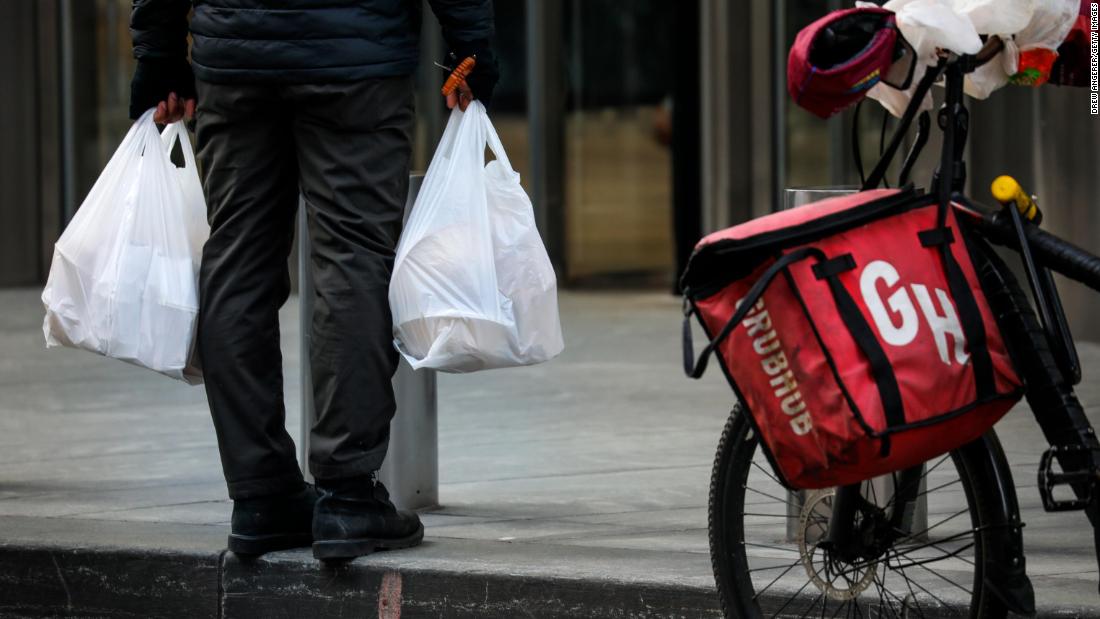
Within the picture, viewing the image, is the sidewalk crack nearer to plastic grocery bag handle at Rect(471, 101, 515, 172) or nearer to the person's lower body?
the person's lower body

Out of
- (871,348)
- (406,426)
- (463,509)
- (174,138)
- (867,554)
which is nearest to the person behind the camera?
(871,348)

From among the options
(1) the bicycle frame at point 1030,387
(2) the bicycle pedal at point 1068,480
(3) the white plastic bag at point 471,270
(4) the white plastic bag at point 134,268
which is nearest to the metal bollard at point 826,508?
(1) the bicycle frame at point 1030,387

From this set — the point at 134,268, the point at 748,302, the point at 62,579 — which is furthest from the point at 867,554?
the point at 62,579

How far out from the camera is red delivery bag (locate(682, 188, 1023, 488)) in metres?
2.98

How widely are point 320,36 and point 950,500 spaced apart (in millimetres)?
1690

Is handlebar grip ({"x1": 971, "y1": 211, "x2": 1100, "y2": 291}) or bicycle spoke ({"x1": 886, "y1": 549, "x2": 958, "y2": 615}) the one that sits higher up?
handlebar grip ({"x1": 971, "y1": 211, "x2": 1100, "y2": 291})

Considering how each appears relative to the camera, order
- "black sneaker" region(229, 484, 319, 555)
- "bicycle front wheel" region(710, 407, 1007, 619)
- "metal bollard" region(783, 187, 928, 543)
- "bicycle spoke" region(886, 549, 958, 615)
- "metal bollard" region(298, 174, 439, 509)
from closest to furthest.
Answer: "bicycle front wheel" region(710, 407, 1007, 619), "metal bollard" region(783, 187, 928, 543), "bicycle spoke" region(886, 549, 958, 615), "black sneaker" region(229, 484, 319, 555), "metal bollard" region(298, 174, 439, 509)

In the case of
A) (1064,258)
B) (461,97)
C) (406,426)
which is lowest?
(406,426)

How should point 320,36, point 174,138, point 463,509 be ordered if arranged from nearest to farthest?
point 320,36 < point 174,138 < point 463,509

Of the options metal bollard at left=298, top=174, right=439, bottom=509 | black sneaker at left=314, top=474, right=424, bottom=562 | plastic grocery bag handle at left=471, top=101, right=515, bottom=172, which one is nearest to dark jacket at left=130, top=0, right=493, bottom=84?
plastic grocery bag handle at left=471, top=101, right=515, bottom=172

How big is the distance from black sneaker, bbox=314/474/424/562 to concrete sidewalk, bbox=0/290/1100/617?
7cm

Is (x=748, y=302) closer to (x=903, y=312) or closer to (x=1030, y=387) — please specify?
(x=903, y=312)

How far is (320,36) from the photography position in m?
4.02

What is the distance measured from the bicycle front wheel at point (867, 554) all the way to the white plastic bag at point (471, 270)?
0.67 meters
